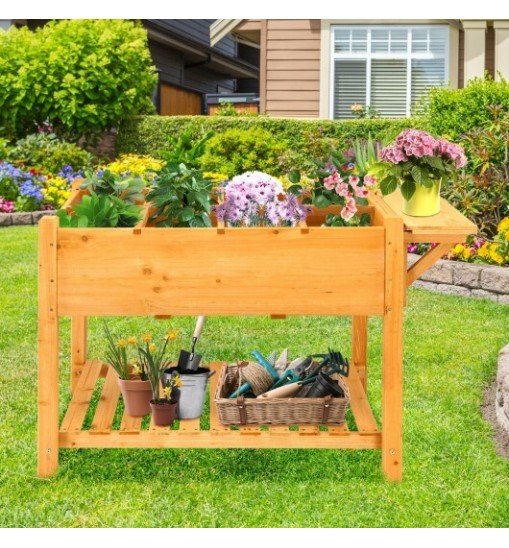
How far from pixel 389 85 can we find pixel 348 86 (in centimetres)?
64

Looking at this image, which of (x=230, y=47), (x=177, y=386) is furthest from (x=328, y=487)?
(x=230, y=47)

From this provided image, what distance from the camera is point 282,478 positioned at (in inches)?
168

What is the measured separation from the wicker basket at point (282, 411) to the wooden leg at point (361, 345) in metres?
0.76

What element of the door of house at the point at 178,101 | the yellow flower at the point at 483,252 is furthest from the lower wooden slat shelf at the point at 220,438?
the door of house at the point at 178,101

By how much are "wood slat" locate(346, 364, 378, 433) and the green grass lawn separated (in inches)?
6.9

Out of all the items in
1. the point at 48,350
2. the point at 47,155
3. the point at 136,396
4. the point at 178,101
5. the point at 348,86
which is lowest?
the point at 136,396

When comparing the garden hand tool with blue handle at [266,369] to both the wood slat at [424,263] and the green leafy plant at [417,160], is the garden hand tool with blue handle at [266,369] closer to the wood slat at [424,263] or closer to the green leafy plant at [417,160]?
the wood slat at [424,263]

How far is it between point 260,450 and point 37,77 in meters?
11.4

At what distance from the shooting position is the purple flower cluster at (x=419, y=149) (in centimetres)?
422

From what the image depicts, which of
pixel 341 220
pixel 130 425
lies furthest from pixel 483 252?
pixel 130 425

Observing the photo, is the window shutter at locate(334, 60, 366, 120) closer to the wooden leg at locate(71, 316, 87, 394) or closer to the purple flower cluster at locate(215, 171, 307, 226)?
the wooden leg at locate(71, 316, 87, 394)

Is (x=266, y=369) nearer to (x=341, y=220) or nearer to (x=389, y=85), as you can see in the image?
(x=341, y=220)

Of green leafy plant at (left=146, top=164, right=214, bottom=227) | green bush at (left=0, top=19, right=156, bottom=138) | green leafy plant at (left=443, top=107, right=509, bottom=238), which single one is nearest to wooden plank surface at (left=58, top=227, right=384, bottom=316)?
green leafy plant at (left=146, top=164, right=214, bottom=227)

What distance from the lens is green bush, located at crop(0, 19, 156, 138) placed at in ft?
48.9
